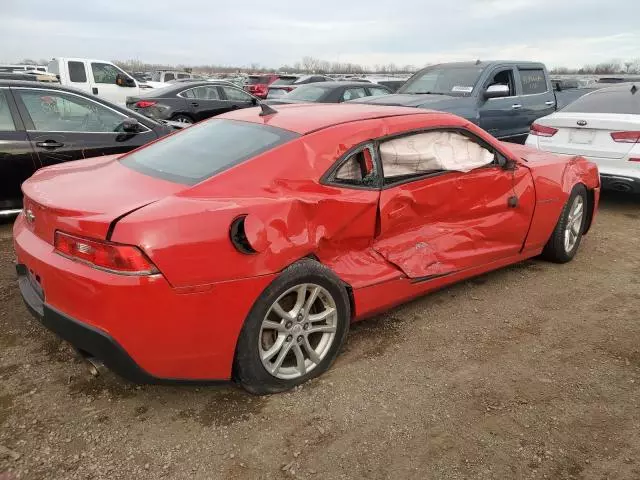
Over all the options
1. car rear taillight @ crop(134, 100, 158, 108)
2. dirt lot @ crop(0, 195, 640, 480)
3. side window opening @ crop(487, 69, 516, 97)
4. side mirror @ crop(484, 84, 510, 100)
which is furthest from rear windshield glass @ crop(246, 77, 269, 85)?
dirt lot @ crop(0, 195, 640, 480)

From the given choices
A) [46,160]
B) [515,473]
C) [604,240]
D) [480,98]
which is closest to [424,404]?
[515,473]

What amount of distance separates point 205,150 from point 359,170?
2.93 feet

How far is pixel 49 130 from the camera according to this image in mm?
5039

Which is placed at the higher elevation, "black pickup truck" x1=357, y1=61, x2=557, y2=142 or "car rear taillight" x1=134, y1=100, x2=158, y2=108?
"car rear taillight" x1=134, y1=100, x2=158, y2=108

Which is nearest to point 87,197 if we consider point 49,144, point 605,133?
point 49,144

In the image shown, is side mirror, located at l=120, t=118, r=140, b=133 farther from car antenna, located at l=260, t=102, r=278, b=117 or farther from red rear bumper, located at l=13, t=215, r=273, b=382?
red rear bumper, located at l=13, t=215, r=273, b=382

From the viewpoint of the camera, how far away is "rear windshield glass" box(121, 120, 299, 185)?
109 inches

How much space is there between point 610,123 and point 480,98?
219 cm

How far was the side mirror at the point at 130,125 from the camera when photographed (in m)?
5.31

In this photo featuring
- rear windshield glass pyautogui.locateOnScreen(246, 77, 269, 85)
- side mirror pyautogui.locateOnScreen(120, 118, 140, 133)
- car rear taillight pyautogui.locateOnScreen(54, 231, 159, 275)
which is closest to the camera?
car rear taillight pyautogui.locateOnScreen(54, 231, 159, 275)

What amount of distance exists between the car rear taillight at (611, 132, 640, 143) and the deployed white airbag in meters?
3.04

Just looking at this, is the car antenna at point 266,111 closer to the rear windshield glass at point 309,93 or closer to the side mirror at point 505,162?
the side mirror at point 505,162

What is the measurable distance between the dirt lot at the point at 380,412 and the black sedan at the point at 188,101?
7.80 meters

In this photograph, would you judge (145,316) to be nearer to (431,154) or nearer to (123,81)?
(431,154)
